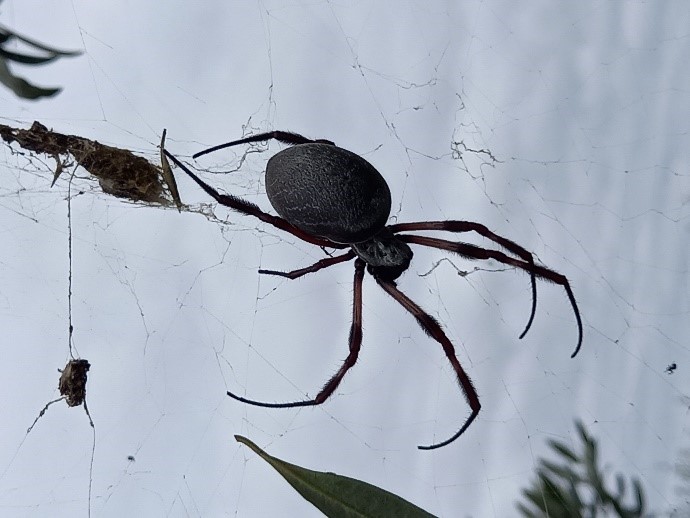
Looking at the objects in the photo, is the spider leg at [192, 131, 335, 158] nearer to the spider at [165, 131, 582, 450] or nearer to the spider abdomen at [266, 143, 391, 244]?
the spider at [165, 131, 582, 450]

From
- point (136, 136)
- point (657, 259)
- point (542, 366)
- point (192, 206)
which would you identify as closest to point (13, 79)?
point (136, 136)

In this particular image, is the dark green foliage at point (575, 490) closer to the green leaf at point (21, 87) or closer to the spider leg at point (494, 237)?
the spider leg at point (494, 237)

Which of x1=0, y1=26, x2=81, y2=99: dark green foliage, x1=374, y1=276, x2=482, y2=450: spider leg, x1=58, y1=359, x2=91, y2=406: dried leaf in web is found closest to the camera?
x1=0, y1=26, x2=81, y2=99: dark green foliage

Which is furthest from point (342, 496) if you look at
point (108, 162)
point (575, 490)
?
point (108, 162)

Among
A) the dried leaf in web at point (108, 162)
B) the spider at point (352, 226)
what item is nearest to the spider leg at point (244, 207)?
the spider at point (352, 226)

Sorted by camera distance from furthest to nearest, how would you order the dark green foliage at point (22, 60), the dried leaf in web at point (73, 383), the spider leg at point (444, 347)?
the spider leg at point (444, 347) < the dried leaf in web at point (73, 383) < the dark green foliage at point (22, 60)

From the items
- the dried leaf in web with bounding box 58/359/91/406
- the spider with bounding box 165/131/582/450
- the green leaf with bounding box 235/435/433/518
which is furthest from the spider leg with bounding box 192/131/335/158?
the green leaf with bounding box 235/435/433/518

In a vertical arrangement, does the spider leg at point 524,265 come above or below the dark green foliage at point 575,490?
above
